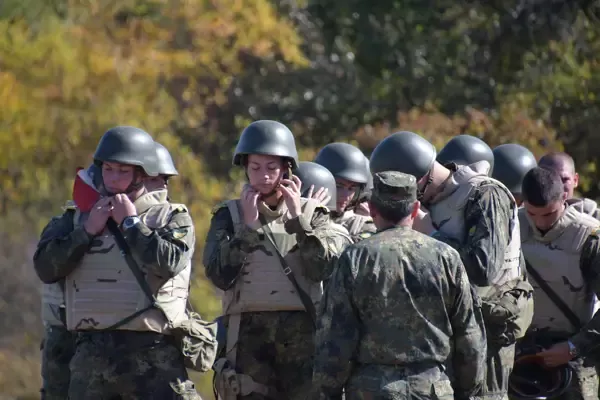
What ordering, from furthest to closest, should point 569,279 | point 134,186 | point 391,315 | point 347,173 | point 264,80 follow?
point 264,80 < point 347,173 < point 569,279 < point 134,186 < point 391,315

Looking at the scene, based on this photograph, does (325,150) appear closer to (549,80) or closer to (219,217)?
(219,217)

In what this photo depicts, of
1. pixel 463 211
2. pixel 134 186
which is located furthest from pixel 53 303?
pixel 463 211

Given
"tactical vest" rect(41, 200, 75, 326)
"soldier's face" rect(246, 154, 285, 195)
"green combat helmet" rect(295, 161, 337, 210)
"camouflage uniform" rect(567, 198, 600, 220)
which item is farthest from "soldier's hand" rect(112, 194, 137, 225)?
"camouflage uniform" rect(567, 198, 600, 220)

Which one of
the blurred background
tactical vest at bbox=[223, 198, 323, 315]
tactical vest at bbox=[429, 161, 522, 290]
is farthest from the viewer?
the blurred background

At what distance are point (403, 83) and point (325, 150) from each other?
14359mm

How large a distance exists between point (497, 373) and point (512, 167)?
9.12 ft

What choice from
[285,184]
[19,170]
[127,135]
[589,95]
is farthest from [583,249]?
[19,170]

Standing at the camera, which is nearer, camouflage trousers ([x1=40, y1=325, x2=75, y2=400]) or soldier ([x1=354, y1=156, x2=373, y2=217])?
camouflage trousers ([x1=40, y1=325, x2=75, y2=400])

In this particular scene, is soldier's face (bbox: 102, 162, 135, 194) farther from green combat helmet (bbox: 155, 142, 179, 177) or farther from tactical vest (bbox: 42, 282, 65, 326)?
tactical vest (bbox: 42, 282, 65, 326)

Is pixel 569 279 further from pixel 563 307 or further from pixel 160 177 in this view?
pixel 160 177

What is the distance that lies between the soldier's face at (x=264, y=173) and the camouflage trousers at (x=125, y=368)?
1.15 meters

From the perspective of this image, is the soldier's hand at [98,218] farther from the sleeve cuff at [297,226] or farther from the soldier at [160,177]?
the sleeve cuff at [297,226]

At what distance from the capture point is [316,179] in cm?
1081

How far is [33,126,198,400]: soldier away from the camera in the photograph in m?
9.08
